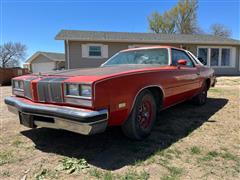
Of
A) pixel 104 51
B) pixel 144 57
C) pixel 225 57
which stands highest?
pixel 104 51

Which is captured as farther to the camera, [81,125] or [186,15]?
[186,15]

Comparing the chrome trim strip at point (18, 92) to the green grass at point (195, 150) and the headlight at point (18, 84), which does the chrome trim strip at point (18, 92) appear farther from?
the green grass at point (195, 150)

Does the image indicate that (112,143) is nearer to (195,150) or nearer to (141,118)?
(141,118)

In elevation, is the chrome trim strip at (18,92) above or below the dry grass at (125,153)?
above

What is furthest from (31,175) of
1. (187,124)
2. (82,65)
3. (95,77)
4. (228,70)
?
(228,70)

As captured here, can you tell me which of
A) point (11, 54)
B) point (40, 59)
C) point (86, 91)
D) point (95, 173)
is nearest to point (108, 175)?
point (95, 173)

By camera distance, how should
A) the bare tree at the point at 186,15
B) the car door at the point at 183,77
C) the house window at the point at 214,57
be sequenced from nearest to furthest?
the car door at the point at 183,77, the house window at the point at 214,57, the bare tree at the point at 186,15

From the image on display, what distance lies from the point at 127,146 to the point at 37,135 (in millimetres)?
1694

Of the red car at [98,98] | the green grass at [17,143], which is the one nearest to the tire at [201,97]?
the red car at [98,98]

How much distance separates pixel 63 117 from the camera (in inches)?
109

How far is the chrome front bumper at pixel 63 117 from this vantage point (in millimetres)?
2625

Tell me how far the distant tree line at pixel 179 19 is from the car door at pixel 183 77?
1368 inches

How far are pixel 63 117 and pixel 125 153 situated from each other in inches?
40.5

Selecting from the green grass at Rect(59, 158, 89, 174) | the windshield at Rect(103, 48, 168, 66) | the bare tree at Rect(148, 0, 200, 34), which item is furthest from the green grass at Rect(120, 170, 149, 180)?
the bare tree at Rect(148, 0, 200, 34)
